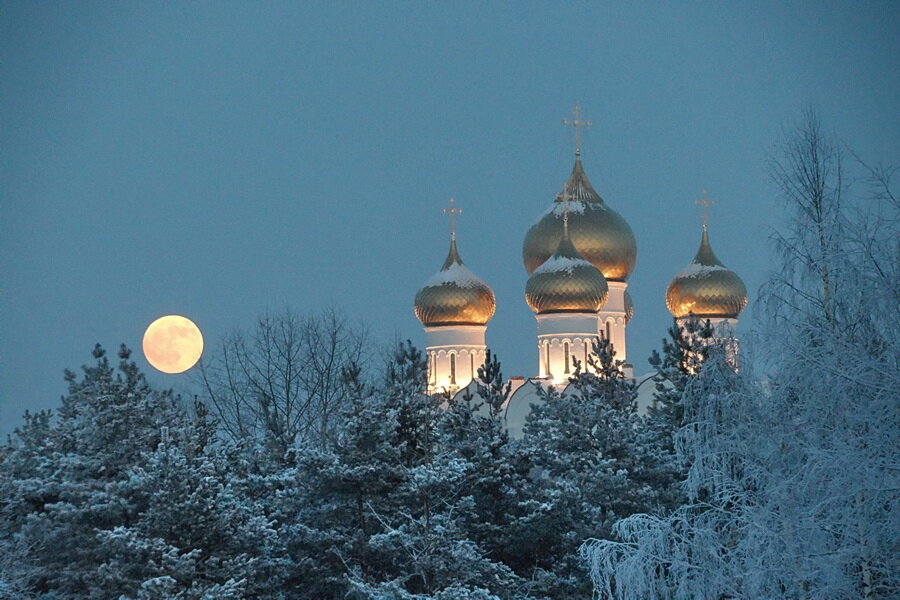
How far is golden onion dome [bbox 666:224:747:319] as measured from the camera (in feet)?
152

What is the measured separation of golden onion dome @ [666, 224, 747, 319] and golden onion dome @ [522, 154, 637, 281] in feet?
6.52

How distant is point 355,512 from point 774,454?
26.0ft

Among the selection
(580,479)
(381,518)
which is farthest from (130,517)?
(580,479)

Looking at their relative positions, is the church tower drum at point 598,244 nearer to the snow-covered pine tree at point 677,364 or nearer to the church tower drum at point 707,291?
the church tower drum at point 707,291

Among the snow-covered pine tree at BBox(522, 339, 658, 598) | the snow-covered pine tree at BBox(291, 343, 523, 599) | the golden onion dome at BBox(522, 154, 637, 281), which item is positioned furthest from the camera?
the golden onion dome at BBox(522, 154, 637, 281)

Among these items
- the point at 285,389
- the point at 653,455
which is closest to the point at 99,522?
the point at 653,455

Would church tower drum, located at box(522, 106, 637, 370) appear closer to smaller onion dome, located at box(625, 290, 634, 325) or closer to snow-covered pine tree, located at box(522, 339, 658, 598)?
smaller onion dome, located at box(625, 290, 634, 325)

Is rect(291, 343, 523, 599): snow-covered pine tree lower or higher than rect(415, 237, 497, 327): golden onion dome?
lower

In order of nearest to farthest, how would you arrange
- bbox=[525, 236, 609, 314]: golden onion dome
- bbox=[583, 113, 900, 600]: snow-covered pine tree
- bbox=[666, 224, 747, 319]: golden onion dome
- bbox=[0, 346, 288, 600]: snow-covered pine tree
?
bbox=[583, 113, 900, 600]: snow-covered pine tree, bbox=[0, 346, 288, 600]: snow-covered pine tree, bbox=[525, 236, 609, 314]: golden onion dome, bbox=[666, 224, 747, 319]: golden onion dome

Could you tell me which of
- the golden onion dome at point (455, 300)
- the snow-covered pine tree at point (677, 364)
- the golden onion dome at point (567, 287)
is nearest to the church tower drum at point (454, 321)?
the golden onion dome at point (455, 300)

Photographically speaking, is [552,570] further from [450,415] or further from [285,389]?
[285,389]

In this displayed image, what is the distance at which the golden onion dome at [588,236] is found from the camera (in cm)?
4747

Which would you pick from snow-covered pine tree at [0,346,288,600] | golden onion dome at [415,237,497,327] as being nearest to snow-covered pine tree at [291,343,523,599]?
snow-covered pine tree at [0,346,288,600]

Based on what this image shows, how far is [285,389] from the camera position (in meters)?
38.8
